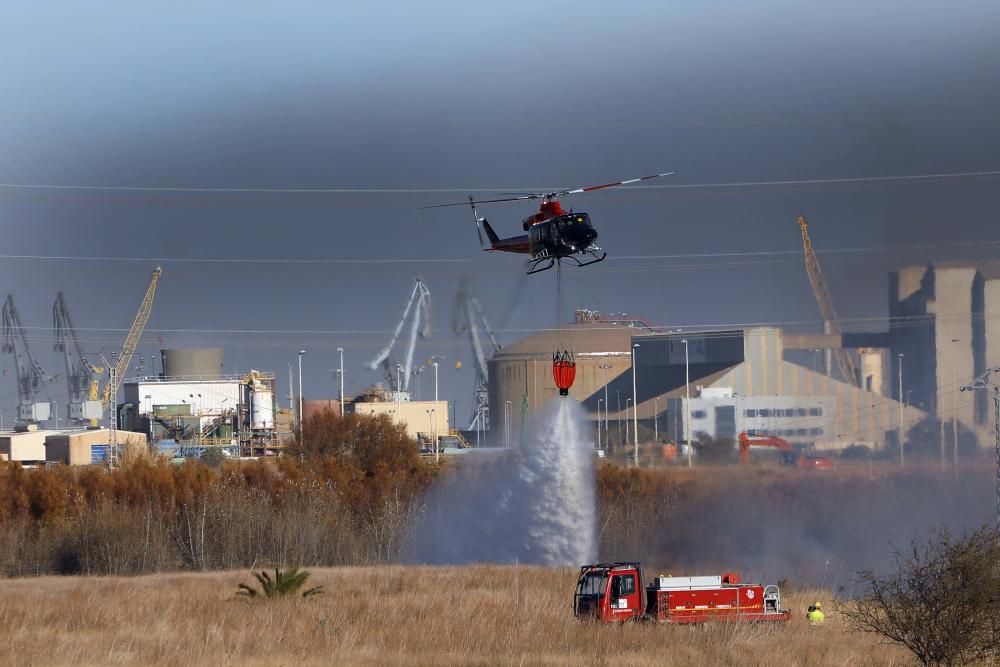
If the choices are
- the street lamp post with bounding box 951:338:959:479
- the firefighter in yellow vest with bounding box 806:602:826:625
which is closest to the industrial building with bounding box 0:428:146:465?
the street lamp post with bounding box 951:338:959:479

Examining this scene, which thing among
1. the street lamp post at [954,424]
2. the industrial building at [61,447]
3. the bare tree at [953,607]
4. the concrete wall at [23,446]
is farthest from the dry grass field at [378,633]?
the concrete wall at [23,446]

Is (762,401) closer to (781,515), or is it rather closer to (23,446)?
(781,515)

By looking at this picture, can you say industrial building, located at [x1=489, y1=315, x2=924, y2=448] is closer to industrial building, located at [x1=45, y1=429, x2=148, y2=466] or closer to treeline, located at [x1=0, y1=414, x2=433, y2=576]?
treeline, located at [x1=0, y1=414, x2=433, y2=576]

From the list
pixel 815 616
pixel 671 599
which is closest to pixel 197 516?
pixel 815 616

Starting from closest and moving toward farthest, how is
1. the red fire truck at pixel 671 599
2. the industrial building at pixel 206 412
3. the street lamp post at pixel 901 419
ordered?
the red fire truck at pixel 671 599, the street lamp post at pixel 901 419, the industrial building at pixel 206 412

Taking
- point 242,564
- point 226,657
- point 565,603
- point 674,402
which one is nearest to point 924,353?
point 674,402

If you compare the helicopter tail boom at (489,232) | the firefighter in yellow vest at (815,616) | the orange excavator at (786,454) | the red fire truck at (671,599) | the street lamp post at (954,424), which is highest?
the helicopter tail boom at (489,232)

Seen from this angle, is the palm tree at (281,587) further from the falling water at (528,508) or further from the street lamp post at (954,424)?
the street lamp post at (954,424)

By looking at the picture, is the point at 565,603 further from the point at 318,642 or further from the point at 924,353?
the point at 924,353
